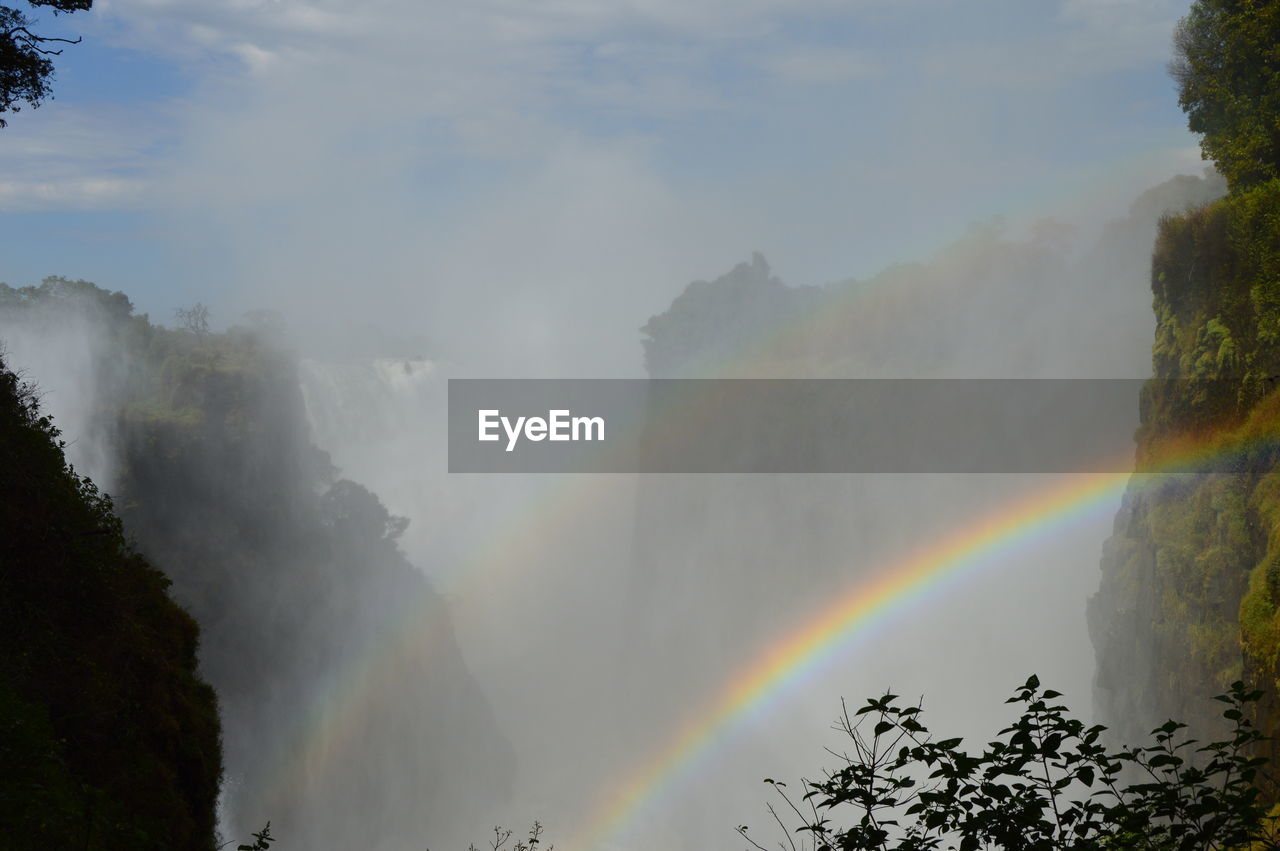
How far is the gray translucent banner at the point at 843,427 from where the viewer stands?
5981 centimetres

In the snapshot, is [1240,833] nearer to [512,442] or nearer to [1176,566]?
[1176,566]

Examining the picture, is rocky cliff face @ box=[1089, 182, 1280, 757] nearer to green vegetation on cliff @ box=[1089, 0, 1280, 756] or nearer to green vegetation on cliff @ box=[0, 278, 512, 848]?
green vegetation on cliff @ box=[1089, 0, 1280, 756]

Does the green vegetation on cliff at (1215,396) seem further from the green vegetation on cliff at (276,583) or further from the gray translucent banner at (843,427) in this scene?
the green vegetation on cliff at (276,583)

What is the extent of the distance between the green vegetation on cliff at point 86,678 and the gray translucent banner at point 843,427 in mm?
55563

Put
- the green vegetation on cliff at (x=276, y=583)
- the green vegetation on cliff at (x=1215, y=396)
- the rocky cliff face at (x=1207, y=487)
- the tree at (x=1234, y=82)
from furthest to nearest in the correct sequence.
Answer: the green vegetation on cliff at (x=276, y=583), the tree at (x=1234, y=82), the green vegetation on cliff at (x=1215, y=396), the rocky cliff face at (x=1207, y=487)

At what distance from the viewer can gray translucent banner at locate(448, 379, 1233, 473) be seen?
5981 cm

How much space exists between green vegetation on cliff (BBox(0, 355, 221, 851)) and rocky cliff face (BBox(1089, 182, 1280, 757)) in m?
15.1

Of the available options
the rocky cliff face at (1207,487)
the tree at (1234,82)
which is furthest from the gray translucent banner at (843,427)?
the tree at (1234,82)

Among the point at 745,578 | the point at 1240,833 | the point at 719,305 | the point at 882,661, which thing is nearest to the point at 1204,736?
the point at 1240,833

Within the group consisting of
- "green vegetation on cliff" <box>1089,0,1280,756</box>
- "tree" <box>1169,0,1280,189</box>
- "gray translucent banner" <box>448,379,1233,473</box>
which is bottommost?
"green vegetation on cliff" <box>1089,0,1280,756</box>

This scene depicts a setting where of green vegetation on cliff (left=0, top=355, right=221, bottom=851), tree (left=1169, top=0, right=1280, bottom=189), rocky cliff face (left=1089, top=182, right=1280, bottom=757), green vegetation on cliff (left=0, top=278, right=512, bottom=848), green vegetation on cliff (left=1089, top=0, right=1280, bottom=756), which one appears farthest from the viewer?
green vegetation on cliff (left=0, top=278, right=512, bottom=848)

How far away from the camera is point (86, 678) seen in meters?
11.3

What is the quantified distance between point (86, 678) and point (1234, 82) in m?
26.6

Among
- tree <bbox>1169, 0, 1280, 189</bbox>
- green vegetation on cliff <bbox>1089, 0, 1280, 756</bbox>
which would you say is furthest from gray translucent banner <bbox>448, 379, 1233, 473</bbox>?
tree <bbox>1169, 0, 1280, 189</bbox>
